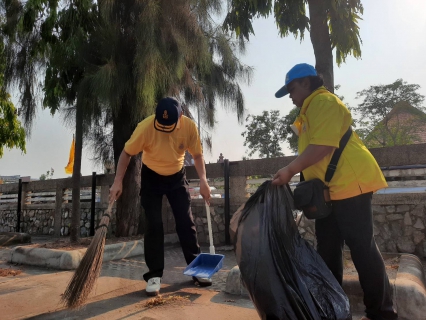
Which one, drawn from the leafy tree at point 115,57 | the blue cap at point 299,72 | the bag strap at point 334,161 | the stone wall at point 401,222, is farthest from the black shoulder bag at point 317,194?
the leafy tree at point 115,57

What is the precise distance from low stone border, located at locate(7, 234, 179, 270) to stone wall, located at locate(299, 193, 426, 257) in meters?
3.18

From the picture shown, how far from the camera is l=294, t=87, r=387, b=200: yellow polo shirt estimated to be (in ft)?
6.17

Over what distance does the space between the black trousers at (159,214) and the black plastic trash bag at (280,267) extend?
4.19 feet

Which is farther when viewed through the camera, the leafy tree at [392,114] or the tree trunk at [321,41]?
the leafy tree at [392,114]

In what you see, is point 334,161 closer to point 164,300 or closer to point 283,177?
point 283,177

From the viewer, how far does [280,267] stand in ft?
5.84

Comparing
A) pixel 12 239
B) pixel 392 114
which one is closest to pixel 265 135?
pixel 392 114

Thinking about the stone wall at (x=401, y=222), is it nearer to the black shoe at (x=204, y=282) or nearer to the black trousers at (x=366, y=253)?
the black shoe at (x=204, y=282)

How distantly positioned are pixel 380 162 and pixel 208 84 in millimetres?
3734

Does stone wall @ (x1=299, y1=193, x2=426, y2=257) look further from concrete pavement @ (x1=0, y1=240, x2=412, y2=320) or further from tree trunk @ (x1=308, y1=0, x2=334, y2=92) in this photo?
concrete pavement @ (x1=0, y1=240, x2=412, y2=320)

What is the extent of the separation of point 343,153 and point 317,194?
26cm

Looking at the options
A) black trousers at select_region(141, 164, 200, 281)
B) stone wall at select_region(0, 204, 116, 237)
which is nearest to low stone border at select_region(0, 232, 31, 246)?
stone wall at select_region(0, 204, 116, 237)

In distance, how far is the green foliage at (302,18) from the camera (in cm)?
377

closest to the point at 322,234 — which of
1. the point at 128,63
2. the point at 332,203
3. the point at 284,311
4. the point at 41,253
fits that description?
the point at 332,203
